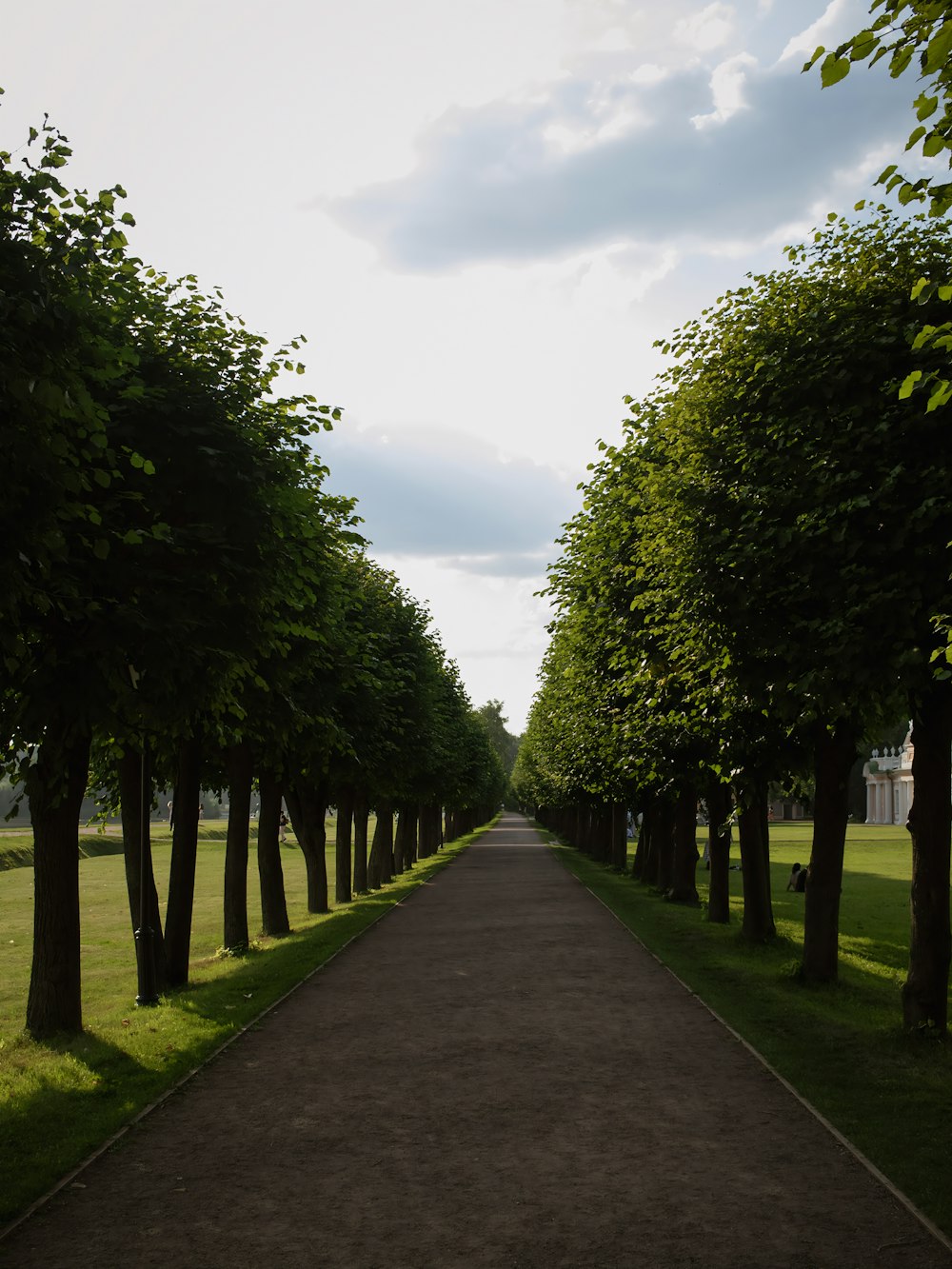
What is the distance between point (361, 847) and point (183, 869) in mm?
20531

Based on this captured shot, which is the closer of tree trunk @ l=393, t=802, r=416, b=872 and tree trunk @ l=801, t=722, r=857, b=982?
tree trunk @ l=801, t=722, r=857, b=982

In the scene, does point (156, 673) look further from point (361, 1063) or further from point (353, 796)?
point (353, 796)

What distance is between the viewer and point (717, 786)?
25188 millimetres

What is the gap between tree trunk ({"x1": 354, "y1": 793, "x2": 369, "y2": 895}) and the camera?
38.5m

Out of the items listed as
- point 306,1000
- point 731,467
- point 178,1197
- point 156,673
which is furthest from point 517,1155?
point 731,467

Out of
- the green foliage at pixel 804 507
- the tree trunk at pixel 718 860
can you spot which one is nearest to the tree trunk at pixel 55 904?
the green foliage at pixel 804 507

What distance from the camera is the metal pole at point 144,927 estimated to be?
1627 cm

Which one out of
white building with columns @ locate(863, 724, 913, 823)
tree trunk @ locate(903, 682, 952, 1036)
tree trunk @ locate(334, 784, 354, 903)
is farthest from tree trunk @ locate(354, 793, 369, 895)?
white building with columns @ locate(863, 724, 913, 823)

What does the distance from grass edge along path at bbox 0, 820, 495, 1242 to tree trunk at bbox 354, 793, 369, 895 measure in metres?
17.2

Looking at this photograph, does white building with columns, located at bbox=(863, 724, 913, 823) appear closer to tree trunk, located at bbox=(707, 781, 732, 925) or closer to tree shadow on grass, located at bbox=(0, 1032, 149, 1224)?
tree trunk, located at bbox=(707, 781, 732, 925)

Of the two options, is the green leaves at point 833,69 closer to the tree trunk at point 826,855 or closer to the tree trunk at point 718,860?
the tree trunk at point 826,855

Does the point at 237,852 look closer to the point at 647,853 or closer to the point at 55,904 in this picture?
the point at 55,904

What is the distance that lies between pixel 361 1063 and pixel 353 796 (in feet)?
84.8

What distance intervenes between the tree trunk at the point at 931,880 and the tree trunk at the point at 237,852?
12613 millimetres
